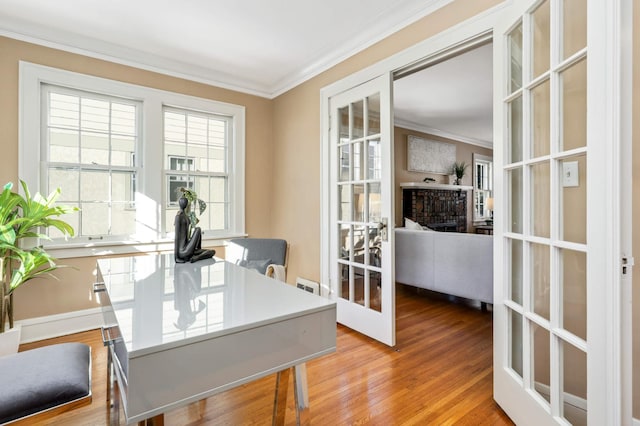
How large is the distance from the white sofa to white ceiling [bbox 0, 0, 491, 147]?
6.14 ft

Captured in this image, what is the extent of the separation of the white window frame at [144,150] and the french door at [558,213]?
9.34ft

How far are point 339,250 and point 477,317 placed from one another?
1.61m

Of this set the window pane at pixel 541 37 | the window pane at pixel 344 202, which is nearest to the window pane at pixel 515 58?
the window pane at pixel 541 37

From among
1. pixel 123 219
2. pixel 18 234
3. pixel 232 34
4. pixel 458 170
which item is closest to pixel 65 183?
pixel 123 219

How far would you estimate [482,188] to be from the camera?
752 cm

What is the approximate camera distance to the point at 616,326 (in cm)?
111

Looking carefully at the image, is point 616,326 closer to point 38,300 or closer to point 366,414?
point 366,414

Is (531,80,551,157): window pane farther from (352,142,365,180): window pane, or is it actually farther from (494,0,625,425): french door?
(352,142,365,180): window pane

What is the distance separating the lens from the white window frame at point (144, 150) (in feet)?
8.99

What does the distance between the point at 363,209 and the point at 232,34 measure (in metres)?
1.91

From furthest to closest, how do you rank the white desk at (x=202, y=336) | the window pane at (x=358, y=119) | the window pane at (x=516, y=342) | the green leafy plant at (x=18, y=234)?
the window pane at (x=358, y=119)
the green leafy plant at (x=18, y=234)
the window pane at (x=516, y=342)
the white desk at (x=202, y=336)

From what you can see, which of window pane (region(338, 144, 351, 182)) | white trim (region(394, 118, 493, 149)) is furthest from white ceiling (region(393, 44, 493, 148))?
window pane (region(338, 144, 351, 182))

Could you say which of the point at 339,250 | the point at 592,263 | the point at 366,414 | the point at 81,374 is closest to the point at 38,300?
the point at 81,374

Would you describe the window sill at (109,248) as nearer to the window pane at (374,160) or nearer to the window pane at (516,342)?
the window pane at (374,160)
